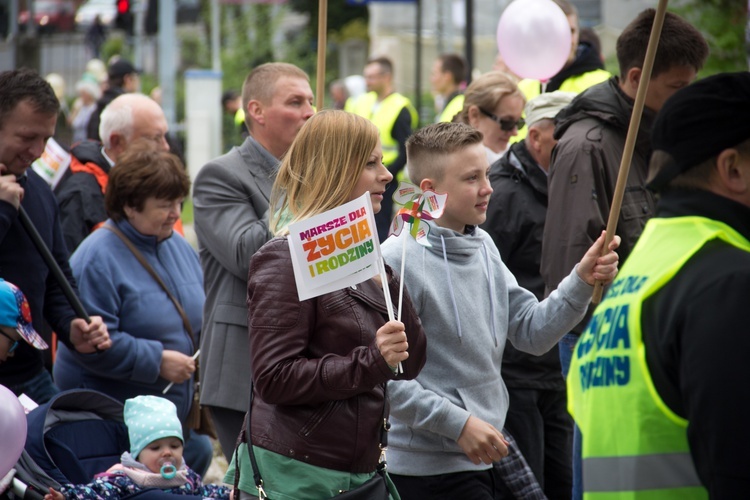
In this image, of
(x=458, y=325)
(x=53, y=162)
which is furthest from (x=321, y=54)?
(x=53, y=162)

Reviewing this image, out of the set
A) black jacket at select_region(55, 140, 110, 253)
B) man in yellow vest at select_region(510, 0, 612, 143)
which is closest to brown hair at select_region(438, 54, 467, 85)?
man in yellow vest at select_region(510, 0, 612, 143)

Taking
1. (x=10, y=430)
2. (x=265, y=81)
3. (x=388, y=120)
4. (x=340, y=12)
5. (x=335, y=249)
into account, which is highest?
(x=265, y=81)

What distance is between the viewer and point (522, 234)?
5230 millimetres

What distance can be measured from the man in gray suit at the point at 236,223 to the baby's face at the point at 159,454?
206mm

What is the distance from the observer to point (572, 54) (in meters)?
7.20

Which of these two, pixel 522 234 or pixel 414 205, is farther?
pixel 522 234

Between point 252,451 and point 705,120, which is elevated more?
point 705,120

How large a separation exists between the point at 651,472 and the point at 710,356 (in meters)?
0.30

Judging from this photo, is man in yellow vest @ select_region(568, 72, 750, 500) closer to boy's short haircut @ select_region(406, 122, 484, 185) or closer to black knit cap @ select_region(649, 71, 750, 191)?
black knit cap @ select_region(649, 71, 750, 191)

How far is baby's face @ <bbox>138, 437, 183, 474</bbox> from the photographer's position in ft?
15.0

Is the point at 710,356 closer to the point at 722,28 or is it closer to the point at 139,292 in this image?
the point at 139,292

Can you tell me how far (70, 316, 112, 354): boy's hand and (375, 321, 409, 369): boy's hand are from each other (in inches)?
83.1

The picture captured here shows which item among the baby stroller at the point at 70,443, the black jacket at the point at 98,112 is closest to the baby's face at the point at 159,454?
the baby stroller at the point at 70,443

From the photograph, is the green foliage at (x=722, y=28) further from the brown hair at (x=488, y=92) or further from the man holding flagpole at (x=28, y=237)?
the man holding flagpole at (x=28, y=237)
